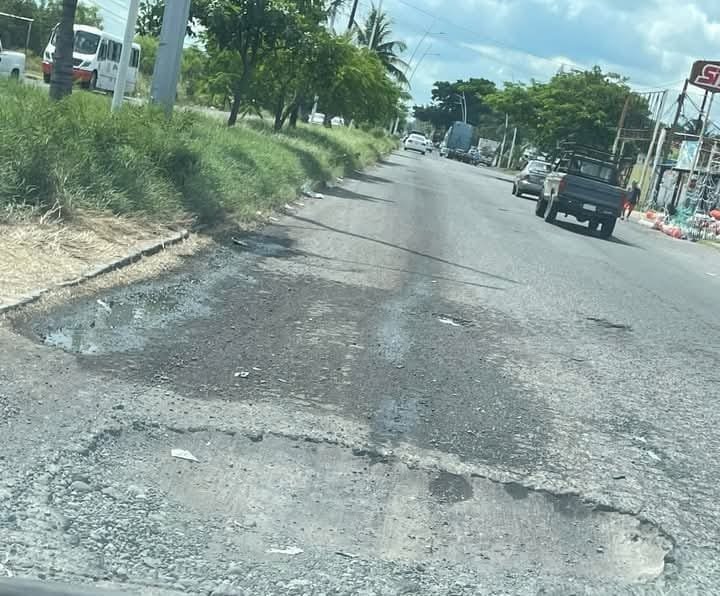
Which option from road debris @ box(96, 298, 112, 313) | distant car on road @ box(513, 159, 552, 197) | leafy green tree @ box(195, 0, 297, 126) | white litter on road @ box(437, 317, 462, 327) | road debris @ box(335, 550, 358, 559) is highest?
leafy green tree @ box(195, 0, 297, 126)

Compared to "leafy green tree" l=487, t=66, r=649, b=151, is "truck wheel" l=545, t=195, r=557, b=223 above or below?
below

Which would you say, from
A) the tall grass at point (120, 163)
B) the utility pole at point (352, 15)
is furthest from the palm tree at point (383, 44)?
the tall grass at point (120, 163)

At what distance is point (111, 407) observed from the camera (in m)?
5.29

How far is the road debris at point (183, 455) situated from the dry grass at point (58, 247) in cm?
256

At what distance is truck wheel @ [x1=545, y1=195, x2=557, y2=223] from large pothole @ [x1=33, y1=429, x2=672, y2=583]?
63.8 ft

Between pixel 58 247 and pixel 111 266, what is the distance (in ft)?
1.56

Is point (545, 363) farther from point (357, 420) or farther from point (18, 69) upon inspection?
point (18, 69)

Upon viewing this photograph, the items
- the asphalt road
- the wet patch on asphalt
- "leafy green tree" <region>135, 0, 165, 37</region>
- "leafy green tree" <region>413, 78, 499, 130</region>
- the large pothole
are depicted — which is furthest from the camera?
"leafy green tree" <region>413, 78, 499, 130</region>

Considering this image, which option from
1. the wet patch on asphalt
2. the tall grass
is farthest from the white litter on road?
the tall grass

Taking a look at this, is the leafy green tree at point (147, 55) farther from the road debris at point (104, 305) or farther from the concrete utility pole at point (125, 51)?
the road debris at point (104, 305)

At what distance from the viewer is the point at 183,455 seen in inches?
191

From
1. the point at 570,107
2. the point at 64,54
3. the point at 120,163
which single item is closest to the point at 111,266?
the point at 120,163

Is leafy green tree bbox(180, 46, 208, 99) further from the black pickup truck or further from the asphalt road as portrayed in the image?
the asphalt road

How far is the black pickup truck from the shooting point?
2306 cm
